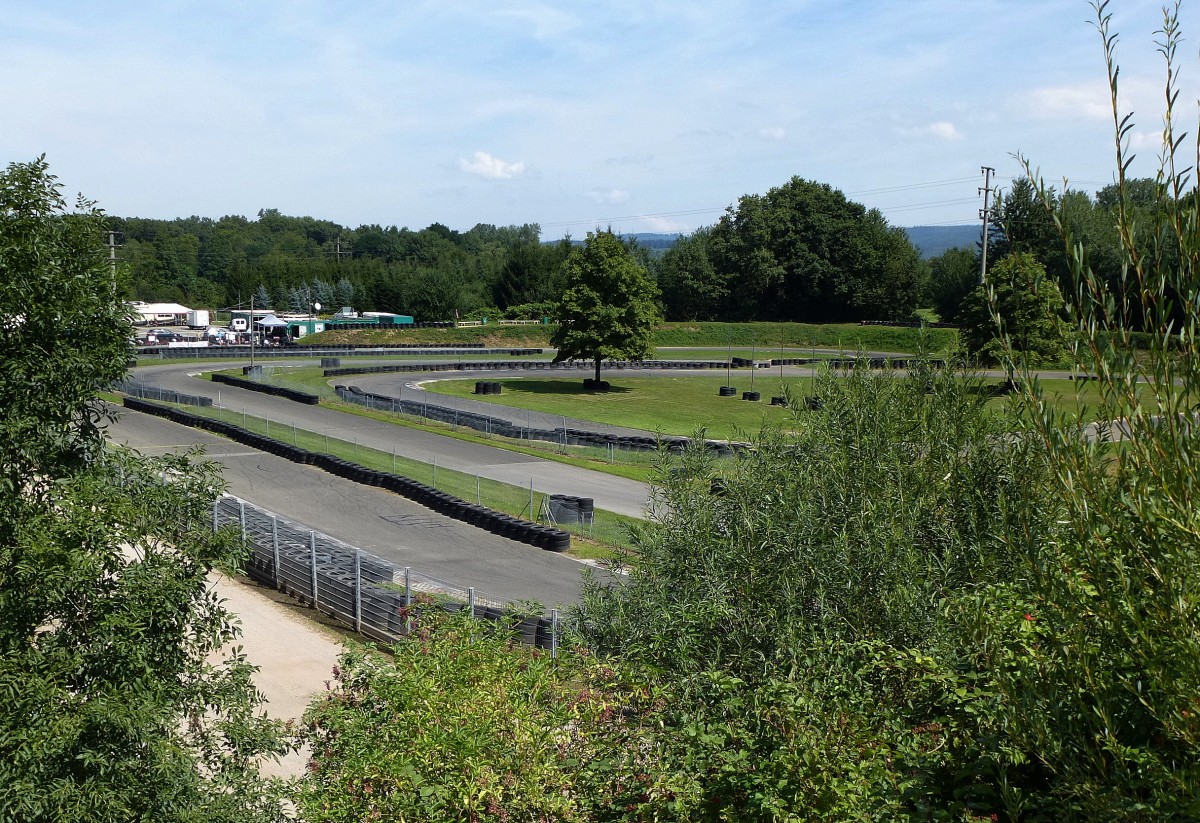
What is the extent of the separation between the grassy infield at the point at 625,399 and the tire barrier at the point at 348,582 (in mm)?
4683

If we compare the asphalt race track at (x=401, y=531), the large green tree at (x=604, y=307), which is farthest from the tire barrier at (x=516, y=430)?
the large green tree at (x=604, y=307)

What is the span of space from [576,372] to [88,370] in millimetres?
69178

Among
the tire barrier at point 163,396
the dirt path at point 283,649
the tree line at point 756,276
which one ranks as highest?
the tree line at point 756,276

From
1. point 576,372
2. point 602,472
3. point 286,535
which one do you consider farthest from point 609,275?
point 286,535

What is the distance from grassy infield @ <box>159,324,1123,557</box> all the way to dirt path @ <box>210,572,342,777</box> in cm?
670

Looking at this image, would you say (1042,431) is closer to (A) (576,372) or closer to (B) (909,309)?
(A) (576,372)

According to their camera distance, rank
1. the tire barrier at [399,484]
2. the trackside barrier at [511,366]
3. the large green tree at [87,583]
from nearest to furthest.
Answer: the large green tree at [87,583] → the tire barrier at [399,484] → the trackside barrier at [511,366]

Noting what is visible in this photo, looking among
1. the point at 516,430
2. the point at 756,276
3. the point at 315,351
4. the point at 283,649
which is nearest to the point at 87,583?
the point at 283,649

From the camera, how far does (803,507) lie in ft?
32.3

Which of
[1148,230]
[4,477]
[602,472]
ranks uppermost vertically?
[1148,230]

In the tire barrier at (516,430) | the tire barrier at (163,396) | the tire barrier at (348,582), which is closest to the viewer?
the tire barrier at (348,582)

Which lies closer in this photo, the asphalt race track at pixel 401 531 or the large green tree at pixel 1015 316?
the large green tree at pixel 1015 316

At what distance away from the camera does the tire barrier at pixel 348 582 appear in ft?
62.1

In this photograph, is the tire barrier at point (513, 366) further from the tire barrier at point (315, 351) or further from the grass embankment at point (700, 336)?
the grass embankment at point (700, 336)
